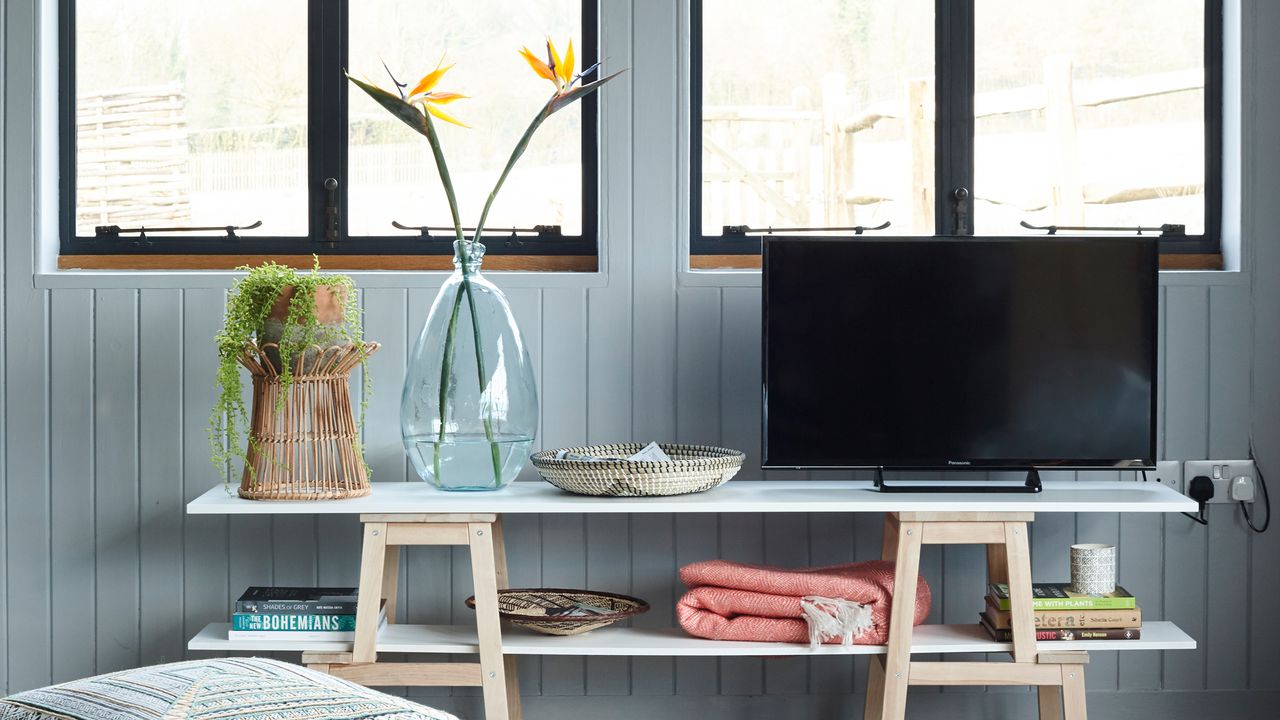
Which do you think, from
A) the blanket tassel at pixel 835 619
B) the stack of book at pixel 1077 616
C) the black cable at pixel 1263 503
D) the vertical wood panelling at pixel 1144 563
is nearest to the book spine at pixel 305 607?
the blanket tassel at pixel 835 619

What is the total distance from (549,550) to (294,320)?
729 mm

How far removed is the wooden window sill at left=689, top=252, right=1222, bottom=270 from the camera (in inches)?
95.9

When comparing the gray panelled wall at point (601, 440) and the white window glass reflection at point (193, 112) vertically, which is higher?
the white window glass reflection at point (193, 112)

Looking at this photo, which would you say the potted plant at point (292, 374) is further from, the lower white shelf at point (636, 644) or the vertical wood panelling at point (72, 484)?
the vertical wood panelling at point (72, 484)

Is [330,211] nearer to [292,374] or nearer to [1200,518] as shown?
[292,374]

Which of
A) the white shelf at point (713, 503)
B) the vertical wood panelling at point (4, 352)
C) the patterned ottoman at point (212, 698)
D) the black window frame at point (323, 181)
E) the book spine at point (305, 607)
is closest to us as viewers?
the patterned ottoman at point (212, 698)

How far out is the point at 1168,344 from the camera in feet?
7.76

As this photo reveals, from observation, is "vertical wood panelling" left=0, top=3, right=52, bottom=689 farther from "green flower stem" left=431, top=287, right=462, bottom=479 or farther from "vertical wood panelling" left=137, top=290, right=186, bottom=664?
"green flower stem" left=431, top=287, right=462, bottom=479

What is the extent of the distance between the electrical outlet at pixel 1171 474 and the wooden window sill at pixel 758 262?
43cm

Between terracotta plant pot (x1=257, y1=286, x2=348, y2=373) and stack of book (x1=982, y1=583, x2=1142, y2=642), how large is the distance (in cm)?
132

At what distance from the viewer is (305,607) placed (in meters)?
2.04

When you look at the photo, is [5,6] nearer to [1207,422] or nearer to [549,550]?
[549,550]

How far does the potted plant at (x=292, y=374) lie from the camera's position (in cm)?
202

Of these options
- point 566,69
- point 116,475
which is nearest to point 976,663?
point 566,69
